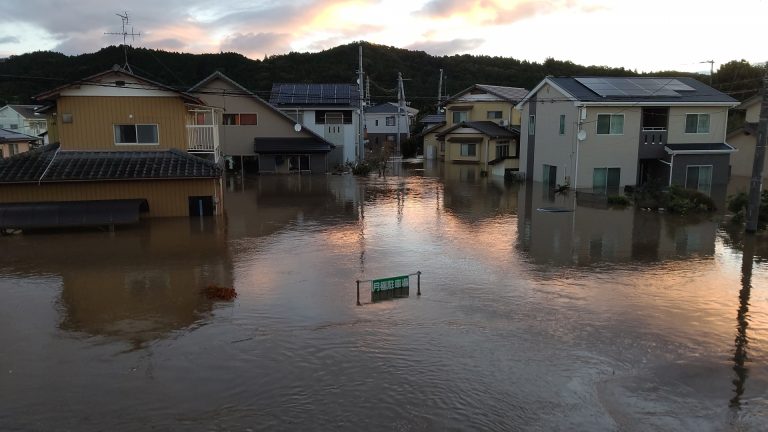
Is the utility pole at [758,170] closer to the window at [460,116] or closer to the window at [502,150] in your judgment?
the window at [502,150]

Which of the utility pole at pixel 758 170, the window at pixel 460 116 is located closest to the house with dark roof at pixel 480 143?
the window at pixel 460 116

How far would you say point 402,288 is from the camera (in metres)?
12.0

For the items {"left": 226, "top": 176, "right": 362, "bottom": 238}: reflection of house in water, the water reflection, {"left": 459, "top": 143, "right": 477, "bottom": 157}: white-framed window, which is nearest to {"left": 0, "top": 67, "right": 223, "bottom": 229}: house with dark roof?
{"left": 226, "top": 176, "right": 362, "bottom": 238}: reflection of house in water

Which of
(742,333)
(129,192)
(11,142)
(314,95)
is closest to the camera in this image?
(742,333)

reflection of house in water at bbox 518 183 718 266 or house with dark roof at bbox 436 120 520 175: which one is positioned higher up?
house with dark roof at bbox 436 120 520 175

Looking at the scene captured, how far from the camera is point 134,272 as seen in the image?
13.6 m

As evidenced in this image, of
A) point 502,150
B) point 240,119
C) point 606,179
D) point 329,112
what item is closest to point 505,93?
point 502,150

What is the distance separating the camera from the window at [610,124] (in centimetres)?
2850

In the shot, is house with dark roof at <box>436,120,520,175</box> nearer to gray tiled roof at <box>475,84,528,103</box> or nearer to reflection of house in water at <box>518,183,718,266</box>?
gray tiled roof at <box>475,84,528,103</box>

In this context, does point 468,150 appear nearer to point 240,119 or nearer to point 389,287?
point 240,119

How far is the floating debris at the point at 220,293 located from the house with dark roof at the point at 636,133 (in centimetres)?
2168

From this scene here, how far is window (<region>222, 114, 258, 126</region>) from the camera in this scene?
38469mm

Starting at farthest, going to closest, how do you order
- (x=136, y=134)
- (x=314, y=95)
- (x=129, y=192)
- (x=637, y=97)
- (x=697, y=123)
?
1. (x=314, y=95)
2. (x=697, y=123)
3. (x=637, y=97)
4. (x=136, y=134)
5. (x=129, y=192)

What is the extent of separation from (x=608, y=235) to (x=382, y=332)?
11572 mm
